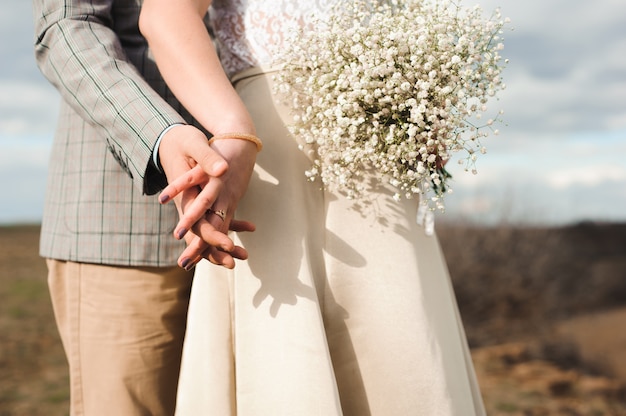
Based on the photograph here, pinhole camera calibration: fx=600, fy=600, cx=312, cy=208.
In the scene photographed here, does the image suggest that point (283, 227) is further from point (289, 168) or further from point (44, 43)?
point (44, 43)

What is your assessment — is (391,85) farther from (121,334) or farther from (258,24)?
(121,334)

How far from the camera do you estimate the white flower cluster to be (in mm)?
1421

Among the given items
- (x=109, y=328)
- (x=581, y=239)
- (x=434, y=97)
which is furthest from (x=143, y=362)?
(x=581, y=239)

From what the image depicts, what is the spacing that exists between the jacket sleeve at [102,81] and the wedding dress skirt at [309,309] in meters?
0.30

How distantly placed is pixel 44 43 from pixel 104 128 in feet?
1.06

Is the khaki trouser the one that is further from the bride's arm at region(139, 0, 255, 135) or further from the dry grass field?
the dry grass field

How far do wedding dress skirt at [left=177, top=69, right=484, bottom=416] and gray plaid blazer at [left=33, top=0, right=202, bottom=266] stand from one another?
27cm

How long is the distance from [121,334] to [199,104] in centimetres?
77

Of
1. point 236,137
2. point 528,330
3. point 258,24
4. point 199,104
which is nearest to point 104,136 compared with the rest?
point 199,104

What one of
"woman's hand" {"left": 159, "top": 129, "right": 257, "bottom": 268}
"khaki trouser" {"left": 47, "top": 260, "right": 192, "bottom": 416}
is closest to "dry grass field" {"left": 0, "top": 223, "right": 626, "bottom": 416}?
"khaki trouser" {"left": 47, "top": 260, "right": 192, "bottom": 416}

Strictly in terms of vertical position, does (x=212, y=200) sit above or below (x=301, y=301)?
above

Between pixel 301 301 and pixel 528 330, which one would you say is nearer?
pixel 301 301

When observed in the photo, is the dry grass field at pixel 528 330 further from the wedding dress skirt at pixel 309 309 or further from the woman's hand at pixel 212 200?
the woman's hand at pixel 212 200

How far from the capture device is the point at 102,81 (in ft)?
4.85
